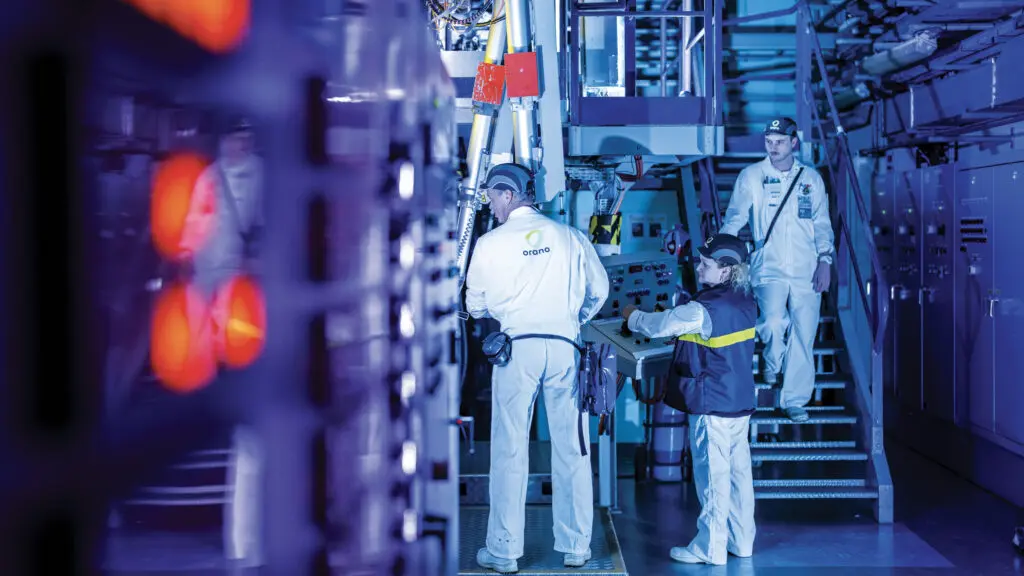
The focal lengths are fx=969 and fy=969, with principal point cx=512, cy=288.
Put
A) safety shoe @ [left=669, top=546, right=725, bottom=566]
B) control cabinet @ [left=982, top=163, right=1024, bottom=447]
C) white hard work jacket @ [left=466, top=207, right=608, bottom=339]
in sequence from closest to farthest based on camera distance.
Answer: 1. white hard work jacket @ [left=466, top=207, right=608, bottom=339]
2. safety shoe @ [left=669, top=546, right=725, bottom=566]
3. control cabinet @ [left=982, top=163, right=1024, bottom=447]

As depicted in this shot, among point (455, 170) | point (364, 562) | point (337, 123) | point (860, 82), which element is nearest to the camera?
point (337, 123)

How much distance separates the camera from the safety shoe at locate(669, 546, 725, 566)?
5496 millimetres

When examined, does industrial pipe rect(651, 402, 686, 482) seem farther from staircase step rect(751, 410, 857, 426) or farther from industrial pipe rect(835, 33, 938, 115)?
industrial pipe rect(835, 33, 938, 115)

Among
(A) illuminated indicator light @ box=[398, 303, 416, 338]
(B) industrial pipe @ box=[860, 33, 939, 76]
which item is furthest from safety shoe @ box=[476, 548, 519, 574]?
(B) industrial pipe @ box=[860, 33, 939, 76]

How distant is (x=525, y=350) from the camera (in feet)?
16.4

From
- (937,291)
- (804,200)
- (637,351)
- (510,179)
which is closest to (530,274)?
(510,179)

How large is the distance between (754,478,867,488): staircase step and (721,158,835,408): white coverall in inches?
20.9

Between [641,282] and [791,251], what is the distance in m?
1.07

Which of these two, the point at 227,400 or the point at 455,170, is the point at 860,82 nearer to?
the point at 455,170

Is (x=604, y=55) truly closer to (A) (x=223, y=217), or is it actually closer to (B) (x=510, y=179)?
(B) (x=510, y=179)

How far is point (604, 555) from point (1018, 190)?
12.3 ft

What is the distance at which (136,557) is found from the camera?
0.93 metres

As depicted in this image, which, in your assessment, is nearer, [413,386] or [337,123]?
[337,123]

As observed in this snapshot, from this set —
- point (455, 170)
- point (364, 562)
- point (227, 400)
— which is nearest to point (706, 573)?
point (455, 170)
